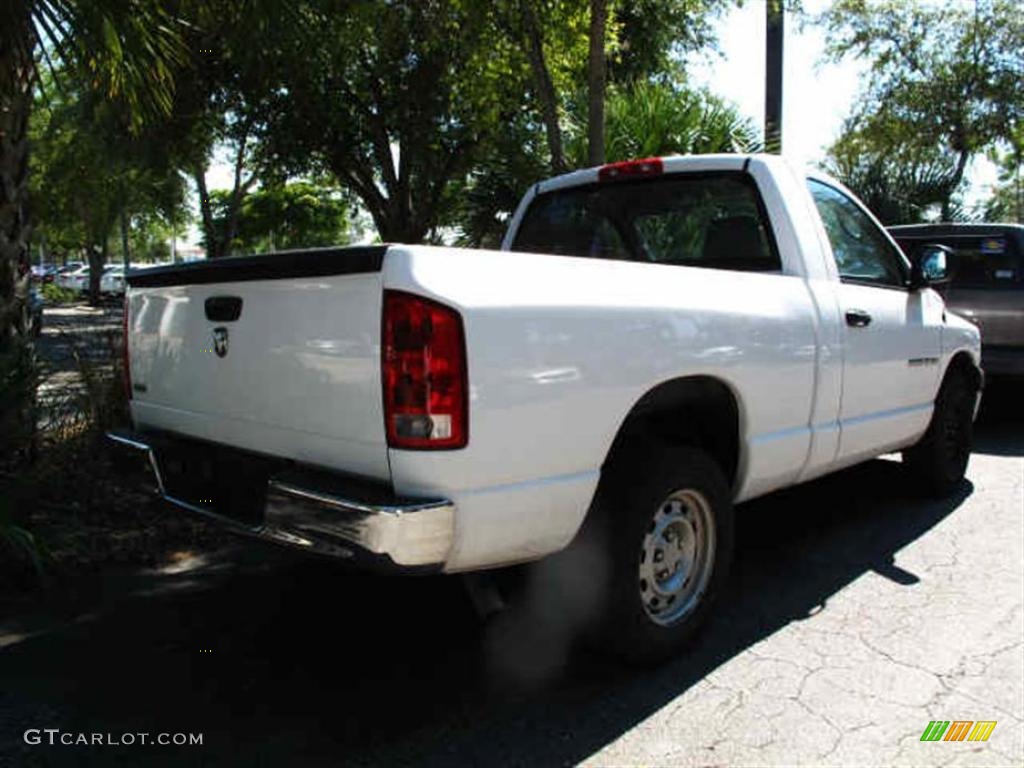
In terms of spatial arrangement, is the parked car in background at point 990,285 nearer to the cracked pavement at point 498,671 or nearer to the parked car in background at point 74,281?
the cracked pavement at point 498,671

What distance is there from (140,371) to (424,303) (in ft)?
5.87

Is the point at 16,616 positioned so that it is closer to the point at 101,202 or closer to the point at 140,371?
the point at 140,371

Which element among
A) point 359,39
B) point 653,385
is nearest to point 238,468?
point 653,385

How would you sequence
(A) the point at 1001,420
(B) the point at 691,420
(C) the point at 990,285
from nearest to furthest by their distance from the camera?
(B) the point at 691,420
(C) the point at 990,285
(A) the point at 1001,420

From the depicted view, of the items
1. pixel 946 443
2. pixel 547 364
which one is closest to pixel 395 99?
pixel 946 443

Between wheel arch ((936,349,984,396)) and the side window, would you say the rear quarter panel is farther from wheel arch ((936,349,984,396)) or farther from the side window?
wheel arch ((936,349,984,396))

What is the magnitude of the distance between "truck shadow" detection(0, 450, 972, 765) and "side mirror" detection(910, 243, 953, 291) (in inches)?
61.2

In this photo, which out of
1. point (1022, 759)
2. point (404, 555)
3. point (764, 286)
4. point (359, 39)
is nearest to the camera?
point (404, 555)

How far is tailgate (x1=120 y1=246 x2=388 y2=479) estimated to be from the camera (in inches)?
106

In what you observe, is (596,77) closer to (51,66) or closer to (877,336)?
(877,336)

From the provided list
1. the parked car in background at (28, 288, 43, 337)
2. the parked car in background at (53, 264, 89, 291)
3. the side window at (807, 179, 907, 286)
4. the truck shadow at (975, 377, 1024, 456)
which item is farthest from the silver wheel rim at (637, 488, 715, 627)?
the parked car in background at (53, 264, 89, 291)

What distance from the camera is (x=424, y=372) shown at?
8.40 feet

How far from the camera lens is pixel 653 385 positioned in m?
3.12

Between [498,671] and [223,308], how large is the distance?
1679 mm
